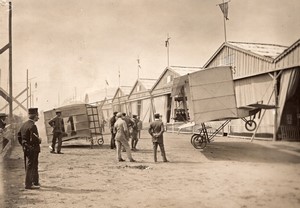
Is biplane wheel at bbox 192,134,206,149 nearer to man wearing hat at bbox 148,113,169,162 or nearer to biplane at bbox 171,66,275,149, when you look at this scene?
biplane at bbox 171,66,275,149

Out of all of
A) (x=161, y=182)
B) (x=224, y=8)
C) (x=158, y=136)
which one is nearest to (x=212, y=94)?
(x=158, y=136)

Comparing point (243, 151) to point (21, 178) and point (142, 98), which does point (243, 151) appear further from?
point (142, 98)

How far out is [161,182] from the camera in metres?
7.92

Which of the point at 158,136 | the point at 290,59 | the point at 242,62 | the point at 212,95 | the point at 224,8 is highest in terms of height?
the point at 224,8

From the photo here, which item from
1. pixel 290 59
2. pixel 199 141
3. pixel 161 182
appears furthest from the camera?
pixel 290 59

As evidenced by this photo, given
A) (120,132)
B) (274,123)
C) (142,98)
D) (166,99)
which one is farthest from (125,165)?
(142,98)

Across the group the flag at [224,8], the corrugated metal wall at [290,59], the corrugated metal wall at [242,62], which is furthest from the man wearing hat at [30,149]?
the flag at [224,8]

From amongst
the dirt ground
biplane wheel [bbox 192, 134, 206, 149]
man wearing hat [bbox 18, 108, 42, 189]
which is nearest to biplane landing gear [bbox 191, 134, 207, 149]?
biplane wheel [bbox 192, 134, 206, 149]

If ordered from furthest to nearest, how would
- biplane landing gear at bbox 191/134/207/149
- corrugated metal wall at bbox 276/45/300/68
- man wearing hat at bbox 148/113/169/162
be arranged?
corrugated metal wall at bbox 276/45/300/68, biplane landing gear at bbox 191/134/207/149, man wearing hat at bbox 148/113/169/162

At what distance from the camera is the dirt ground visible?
6117 millimetres

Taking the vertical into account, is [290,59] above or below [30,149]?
above

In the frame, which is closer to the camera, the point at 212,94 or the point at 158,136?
the point at 158,136

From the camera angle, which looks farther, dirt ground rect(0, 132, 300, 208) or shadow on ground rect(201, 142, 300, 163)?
shadow on ground rect(201, 142, 300, 163)

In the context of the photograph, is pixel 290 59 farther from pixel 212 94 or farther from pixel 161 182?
pixel 161 182
